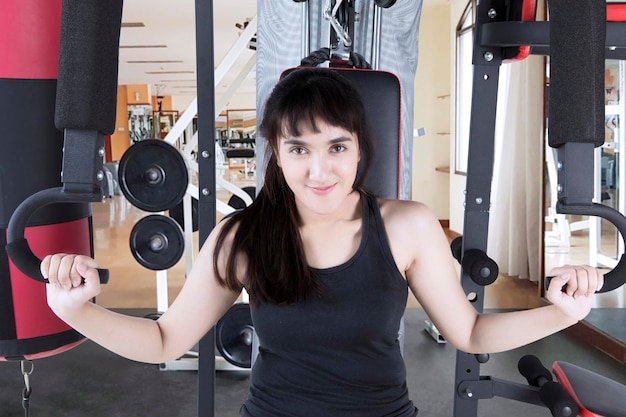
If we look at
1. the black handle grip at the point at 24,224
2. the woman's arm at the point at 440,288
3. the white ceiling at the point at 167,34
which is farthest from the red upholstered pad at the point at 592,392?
the white ceiling at the point at 167,34

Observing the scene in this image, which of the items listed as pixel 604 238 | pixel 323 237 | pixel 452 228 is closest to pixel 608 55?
pixel 323 237

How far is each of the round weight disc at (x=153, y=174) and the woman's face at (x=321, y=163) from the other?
1.64 meters

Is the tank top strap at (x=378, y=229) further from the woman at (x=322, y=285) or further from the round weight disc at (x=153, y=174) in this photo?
the round weight disc at (x=153, y=174)

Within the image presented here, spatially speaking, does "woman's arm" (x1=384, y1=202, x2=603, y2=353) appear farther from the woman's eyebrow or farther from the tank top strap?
the woman's eyebrow

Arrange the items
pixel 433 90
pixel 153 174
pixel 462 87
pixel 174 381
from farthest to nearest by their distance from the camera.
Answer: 1. pixel 433 90
2. pixel 462 87
3. pixel 174 381
4. pixel 153 174

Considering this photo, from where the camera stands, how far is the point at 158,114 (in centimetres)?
2195

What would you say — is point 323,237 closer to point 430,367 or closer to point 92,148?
point 92,148

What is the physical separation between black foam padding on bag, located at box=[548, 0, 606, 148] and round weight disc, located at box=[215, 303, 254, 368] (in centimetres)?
208

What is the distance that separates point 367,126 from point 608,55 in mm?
566

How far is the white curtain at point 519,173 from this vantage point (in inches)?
174

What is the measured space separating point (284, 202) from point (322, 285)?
208mm

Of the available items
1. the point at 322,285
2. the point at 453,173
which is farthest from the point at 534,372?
the point at 453,173

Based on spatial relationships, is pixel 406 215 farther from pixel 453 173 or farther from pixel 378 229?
pixel 453 173

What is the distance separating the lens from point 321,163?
1183mm
